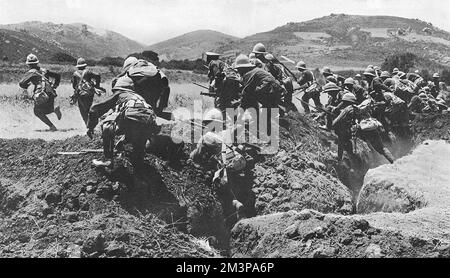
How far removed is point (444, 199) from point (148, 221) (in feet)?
16.3

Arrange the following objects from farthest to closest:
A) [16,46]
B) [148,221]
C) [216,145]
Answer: [16,46]
[216,145]
[148,221]

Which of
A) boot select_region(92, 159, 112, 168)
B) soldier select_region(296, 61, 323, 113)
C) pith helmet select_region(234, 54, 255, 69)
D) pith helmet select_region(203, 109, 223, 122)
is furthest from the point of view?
soldier select_region(296, 61, 323, 113)

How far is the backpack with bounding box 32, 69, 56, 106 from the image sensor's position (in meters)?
13.5

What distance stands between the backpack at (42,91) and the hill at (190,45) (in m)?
54.8

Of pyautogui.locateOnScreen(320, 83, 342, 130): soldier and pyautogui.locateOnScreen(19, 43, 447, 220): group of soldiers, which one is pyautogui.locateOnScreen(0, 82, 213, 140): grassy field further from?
pyautogui.locateOnScreen(320, 83, 342, 130): soldier

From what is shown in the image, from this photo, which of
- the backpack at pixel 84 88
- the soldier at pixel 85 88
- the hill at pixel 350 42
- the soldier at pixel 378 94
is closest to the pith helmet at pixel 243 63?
the soldier at pixel 85 88

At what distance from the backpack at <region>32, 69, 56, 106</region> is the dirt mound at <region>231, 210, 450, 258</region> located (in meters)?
7.96

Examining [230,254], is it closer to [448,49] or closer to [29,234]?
[29,234]

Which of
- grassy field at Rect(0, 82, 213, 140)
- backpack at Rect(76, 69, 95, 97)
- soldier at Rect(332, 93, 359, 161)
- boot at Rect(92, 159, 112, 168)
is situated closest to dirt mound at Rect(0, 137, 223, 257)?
boot at Rect(92, 159, 112, 168)

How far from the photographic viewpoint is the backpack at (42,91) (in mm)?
13539

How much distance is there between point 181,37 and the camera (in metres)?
88.2

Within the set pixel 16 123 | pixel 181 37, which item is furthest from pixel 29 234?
pixel 181 37

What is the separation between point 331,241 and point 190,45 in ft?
245

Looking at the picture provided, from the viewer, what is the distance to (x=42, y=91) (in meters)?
13.5
